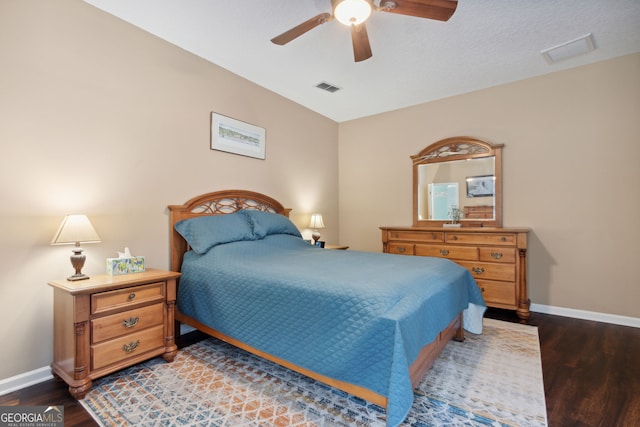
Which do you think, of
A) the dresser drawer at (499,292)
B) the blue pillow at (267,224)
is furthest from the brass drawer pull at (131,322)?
the dresser drawer at (499,292)

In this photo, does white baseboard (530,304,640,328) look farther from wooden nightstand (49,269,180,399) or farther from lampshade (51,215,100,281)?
lampshade (51,215,100,281)

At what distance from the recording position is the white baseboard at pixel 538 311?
1.89m

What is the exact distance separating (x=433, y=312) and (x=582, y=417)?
912 millimetres

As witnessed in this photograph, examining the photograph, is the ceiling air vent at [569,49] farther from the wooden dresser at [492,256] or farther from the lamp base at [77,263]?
the lamp base at [77,263]

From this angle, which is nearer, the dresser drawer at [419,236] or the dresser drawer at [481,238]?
the dresser drawer at [481,238]

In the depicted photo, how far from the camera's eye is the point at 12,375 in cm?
191

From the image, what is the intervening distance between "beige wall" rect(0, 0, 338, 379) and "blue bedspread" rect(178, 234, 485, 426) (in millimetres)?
786

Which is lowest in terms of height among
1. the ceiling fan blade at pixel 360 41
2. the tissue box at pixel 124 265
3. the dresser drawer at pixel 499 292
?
the dresser drawer at pixel 499 292

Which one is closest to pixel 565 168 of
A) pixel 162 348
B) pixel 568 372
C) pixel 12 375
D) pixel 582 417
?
pixel 568 372

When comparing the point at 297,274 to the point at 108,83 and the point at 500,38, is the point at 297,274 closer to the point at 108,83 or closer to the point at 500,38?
the point at 108,83

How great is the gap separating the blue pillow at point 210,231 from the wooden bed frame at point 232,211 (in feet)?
0.62

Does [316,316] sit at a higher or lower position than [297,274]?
lower

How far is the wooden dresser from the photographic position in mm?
3098

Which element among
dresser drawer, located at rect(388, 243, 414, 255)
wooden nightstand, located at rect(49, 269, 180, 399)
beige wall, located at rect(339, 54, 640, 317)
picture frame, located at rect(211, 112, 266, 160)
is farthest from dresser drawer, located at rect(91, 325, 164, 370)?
beige wall, located at rect(339, 54, 640, 317)
